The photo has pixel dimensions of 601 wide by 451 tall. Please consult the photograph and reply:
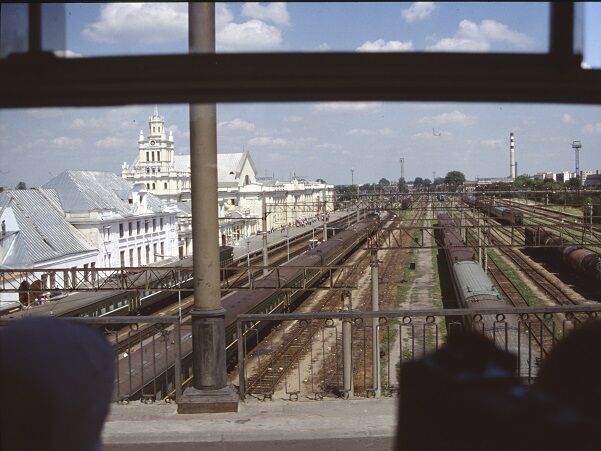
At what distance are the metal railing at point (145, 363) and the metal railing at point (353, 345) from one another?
53 cm

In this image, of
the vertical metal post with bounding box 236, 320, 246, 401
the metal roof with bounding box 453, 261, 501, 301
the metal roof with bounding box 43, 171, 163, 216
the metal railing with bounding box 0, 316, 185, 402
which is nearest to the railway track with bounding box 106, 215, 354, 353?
the metal railing with bounding box 0, 316, 185, 402

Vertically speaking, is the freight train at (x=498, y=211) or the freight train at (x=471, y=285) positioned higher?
the freight train at (x=498, y=211)

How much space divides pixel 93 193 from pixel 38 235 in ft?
23.2

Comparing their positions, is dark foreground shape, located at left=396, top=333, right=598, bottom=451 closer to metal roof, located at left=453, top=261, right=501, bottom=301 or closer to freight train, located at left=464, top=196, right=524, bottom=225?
metal roof, located at left=453, top=261, right=501, bottom=301

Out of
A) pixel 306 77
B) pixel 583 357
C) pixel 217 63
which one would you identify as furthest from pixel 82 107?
pixel 583 357

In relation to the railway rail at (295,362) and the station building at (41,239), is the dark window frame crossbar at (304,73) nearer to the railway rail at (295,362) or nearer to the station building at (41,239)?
the railway rail at (295,362)

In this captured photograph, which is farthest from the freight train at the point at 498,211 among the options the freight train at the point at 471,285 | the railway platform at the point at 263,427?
the railway platform at the point at 263,427

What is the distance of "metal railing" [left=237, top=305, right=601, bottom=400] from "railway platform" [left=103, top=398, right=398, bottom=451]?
0.48m

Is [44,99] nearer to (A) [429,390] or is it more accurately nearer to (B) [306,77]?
(B) [306,77]

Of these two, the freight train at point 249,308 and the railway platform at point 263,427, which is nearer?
the railway platform at point 263,427

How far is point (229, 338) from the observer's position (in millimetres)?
13430

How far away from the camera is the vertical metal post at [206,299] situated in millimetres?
4965

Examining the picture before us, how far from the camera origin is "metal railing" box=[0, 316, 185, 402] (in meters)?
5.27

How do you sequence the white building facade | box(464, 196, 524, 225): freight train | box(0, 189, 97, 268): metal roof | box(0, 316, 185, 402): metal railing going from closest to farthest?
1. box(0, 316, 185, 402): metal railing
2. box(0, 189, 97, 268): metal roof
3. the white building facade
4. box(464, 196, 524, 225): freight train
